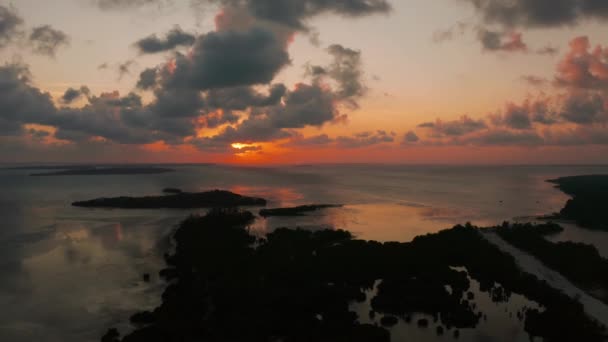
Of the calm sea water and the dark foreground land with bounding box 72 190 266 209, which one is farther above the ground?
the dark foreground land with bounding box 72 190 266 209

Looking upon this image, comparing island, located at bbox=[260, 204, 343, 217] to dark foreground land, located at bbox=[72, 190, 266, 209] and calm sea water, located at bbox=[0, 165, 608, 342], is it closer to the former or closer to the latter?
calm sea water, located at bbox=[0, 165, 608, 342]

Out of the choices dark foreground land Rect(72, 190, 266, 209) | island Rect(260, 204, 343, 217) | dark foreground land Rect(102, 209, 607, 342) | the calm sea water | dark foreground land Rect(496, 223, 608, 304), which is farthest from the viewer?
dark foreground land Rect(72, 190, 266, 209)

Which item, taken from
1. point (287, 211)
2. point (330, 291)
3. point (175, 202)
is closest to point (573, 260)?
point (330, 291)

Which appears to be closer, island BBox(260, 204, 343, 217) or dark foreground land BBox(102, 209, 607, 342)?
dark foreground land BBox(102, 209, 607, 342)

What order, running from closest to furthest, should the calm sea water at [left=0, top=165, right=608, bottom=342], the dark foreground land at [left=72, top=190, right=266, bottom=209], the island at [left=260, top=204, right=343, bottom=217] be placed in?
the calm sea water at [left=0, top=165, right=608, bottom=342] → the island at [left=260, top=204, right=343, bottom=217] → the dark foreground land at [left=72, top=190, right=266, bottom=209]

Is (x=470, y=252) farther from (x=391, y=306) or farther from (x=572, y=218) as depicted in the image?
(x=572, y=218)

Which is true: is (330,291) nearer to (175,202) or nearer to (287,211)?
(287,211)

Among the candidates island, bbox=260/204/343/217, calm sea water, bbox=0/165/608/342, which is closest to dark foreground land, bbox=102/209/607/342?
calm sea water, bbox=0/165/608/342
